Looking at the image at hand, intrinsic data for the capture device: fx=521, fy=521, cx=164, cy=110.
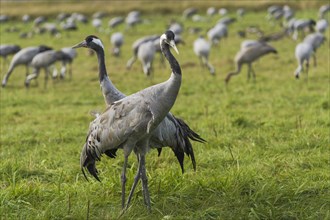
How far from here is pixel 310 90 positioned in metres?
11.5

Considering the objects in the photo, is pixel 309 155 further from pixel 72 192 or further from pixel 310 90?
pixel 310 90

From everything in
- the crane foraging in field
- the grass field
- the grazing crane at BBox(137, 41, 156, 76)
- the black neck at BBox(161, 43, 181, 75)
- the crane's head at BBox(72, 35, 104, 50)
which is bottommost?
the grazing crane at BBox(137, 41, 156, 76)

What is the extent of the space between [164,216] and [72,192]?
40.8 inches

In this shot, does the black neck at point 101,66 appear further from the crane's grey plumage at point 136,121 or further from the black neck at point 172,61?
the black neck at point 172,61

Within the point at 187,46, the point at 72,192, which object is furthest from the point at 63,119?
the point at 187,46

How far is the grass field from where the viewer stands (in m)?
4.66

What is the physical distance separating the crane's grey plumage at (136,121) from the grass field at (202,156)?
458 millimetres

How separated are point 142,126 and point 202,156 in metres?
2.30

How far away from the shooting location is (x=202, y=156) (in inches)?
253

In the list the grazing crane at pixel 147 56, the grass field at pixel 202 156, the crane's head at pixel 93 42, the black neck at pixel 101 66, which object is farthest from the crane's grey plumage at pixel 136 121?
the grazing crane at pixel 147 56

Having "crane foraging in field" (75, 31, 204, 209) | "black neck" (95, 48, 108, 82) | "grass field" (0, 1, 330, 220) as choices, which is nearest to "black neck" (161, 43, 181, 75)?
"crane foraging in field" (75, 31, 204, 209)

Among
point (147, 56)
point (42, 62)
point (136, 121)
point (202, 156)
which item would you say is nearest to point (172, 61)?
point (136, 121)

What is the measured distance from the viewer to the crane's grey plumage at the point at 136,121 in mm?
4152

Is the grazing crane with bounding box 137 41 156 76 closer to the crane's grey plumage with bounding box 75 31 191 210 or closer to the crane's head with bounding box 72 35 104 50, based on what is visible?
the crane's head with bounding box 72 35 104 50
